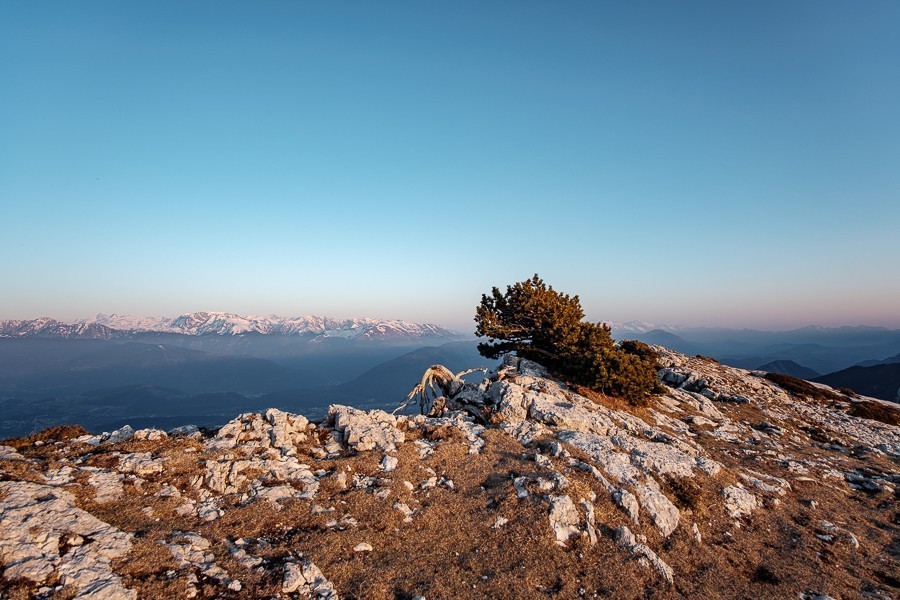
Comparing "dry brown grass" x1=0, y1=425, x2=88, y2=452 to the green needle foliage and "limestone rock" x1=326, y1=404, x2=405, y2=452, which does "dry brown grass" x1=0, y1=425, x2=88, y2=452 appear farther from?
the green needle foliage

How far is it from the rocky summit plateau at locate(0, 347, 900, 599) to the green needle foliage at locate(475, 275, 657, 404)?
5.24 meters

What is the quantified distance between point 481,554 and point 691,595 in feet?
16.8

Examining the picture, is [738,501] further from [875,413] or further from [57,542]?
[875,413]

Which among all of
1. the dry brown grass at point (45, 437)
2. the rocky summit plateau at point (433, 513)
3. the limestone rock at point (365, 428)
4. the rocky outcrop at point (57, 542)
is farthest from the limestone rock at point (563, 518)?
the dry brown grass at point (45, 437)

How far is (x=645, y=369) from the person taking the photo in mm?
24922

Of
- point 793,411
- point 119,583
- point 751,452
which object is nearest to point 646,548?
point 119,583

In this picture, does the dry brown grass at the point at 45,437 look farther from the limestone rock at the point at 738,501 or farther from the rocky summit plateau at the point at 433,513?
the limestone rock at the point at 738,501

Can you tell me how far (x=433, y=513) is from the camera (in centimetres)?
1109

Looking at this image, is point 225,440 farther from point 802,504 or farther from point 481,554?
point 802,504

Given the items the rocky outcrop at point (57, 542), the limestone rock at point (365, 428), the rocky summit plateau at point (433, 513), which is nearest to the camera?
the rocky outcrop at point (57, 542)

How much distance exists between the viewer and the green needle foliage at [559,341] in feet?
78.9

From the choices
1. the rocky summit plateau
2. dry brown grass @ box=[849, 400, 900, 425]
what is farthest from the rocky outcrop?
dry brown grass @ box=[849, 400, 900, 425]

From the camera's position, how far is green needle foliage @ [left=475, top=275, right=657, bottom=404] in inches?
947

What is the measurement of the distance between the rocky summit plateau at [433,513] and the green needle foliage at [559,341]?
206 inches
